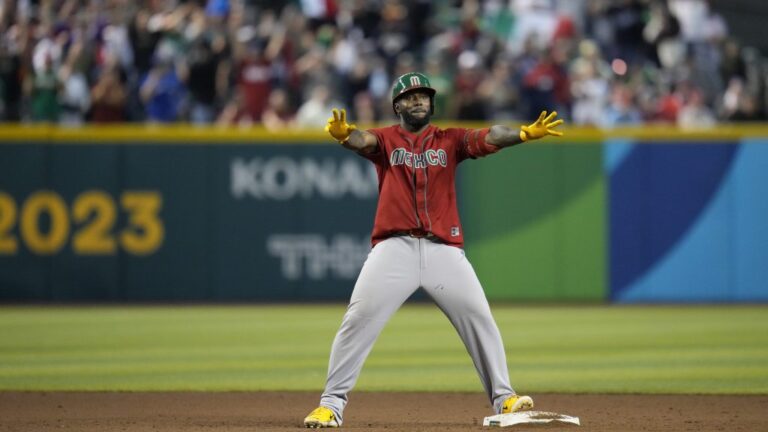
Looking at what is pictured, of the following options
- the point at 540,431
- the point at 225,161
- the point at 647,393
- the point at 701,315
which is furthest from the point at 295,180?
the point at 540,431

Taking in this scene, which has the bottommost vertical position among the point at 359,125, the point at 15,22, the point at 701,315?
the point at 701,315

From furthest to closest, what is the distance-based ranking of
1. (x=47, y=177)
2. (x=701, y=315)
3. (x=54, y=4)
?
(x=54, y=4), (x=47, y=177), (x=701, y=315)

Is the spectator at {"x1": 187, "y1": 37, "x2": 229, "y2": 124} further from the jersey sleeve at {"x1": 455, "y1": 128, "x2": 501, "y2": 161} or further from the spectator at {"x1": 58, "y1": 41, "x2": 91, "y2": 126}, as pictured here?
the jersey sleeve at {"x1": 455, "y1": 128, "x2": 501, "y2": 161}

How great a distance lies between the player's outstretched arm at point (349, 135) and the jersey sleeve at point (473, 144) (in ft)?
1.53

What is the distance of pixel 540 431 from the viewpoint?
23.2ft

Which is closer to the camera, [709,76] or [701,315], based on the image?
[701,315]

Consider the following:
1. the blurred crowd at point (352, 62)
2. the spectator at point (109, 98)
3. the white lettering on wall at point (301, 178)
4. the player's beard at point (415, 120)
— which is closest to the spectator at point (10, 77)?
the blurred crowd at point (352, 62)

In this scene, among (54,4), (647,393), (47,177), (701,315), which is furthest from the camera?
(54,4)

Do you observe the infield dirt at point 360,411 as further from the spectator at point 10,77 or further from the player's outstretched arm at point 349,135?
the spectator at point 10,77

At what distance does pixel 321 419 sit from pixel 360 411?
1167 mm

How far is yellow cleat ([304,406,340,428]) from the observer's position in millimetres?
7133

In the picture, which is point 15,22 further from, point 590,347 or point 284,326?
point 590,347

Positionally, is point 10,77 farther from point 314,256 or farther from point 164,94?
point 314,256

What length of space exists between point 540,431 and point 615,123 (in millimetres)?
11272
